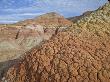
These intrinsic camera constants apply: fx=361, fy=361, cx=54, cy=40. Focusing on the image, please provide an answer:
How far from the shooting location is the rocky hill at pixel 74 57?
18.5 ft

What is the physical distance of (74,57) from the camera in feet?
19.3

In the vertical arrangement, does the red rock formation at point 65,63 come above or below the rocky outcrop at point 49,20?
above

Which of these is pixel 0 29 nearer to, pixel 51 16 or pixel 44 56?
pixel 51 16

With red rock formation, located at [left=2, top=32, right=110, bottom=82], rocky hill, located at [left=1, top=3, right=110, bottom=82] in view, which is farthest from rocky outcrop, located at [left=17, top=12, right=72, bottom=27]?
red rock formation, located at [left=2, top=32, right=110, bottom=82]

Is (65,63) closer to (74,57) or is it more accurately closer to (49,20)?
(74,57)

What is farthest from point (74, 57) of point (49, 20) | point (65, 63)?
point (49, 20)

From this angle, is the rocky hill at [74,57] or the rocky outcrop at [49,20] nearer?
the rocky hill at [74,57]

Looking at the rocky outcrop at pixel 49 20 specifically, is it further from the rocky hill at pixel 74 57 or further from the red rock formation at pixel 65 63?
the red rock formation at pixel 65 63

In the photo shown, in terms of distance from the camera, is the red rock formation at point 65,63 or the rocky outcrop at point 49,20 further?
the rocky outcrop at point 49,20

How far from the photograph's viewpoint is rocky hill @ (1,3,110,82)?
18.5 feet

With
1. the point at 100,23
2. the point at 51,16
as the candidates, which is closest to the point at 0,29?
the point at 51,16

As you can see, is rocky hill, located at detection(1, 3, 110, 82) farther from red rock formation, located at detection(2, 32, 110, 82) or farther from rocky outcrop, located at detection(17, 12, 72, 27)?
rocky outcrop, located at detection(17, 12, 72, 27)

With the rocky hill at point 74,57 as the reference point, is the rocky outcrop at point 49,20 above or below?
below

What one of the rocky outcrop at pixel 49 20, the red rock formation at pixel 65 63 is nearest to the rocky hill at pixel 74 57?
the red rock formation at pixel 65 63
